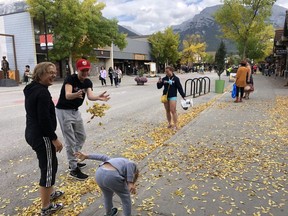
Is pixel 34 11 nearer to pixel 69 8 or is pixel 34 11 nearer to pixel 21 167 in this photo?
pixel 69 8

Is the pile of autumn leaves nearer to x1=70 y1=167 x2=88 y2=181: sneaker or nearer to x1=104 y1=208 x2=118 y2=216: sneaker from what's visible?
x1=70 y1=167 x2=88 y2=181: sneaker

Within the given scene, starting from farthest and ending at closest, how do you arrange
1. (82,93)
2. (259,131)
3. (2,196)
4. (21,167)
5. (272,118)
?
(272,118)
(259,131)
(21,167)
(82,93)
(2,196)

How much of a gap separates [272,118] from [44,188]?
24.3ft

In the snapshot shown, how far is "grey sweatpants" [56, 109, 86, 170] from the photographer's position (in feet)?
13.8

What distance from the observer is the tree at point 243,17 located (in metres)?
30.3

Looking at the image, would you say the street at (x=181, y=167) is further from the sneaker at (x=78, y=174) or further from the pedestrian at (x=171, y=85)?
the pedestrian at (x=171, y=85)

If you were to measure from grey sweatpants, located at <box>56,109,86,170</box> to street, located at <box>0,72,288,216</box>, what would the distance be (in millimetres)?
473

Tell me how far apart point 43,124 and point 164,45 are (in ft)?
195

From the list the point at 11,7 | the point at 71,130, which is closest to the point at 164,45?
the point at 11,7

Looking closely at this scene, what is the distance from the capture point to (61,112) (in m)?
4.22

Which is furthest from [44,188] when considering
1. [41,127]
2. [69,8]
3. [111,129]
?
[69,8]

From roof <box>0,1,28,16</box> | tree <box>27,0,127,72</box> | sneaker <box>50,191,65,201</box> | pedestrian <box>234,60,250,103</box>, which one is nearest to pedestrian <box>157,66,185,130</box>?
sneaker <box>50,191,65,201</box>

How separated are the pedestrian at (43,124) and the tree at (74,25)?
2597 centimetres

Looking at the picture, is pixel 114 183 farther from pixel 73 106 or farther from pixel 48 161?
pixel 73 106
